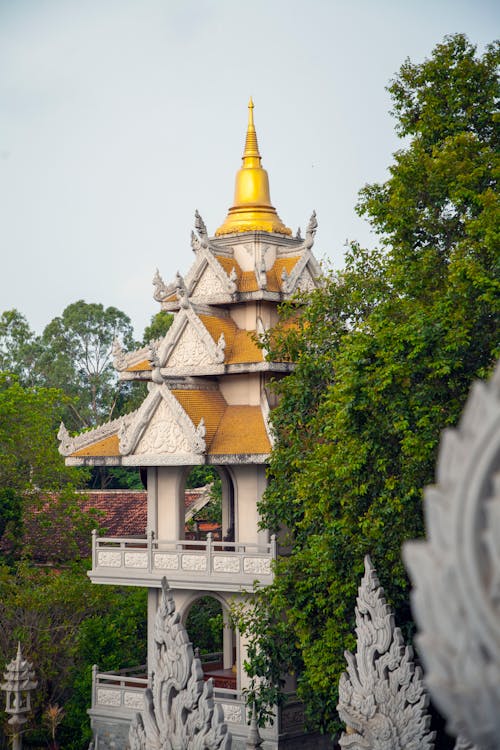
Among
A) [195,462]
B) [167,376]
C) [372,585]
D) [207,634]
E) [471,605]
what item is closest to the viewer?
[471,605]

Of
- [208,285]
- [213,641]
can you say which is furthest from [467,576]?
[213,641]

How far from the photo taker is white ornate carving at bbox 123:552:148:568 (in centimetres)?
2430

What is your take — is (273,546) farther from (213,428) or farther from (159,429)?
(159,429)

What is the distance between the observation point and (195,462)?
23656 millimetres

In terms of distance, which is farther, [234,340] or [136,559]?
[234,340]

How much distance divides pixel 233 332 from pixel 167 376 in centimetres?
170

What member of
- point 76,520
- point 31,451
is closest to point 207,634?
point 76,520

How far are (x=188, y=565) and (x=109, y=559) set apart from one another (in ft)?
6.60

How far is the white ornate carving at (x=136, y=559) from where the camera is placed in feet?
79.7

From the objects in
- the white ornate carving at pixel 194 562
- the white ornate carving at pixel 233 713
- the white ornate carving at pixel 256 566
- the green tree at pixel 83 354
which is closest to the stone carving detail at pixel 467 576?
the white ornate carving at pixel 256 566

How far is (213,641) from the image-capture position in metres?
29.5

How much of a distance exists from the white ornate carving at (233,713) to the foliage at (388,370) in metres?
1.73

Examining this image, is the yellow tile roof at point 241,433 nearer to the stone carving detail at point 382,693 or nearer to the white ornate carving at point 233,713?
the white ornate carving at point 233,713

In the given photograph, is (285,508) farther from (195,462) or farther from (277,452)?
(195,462)
